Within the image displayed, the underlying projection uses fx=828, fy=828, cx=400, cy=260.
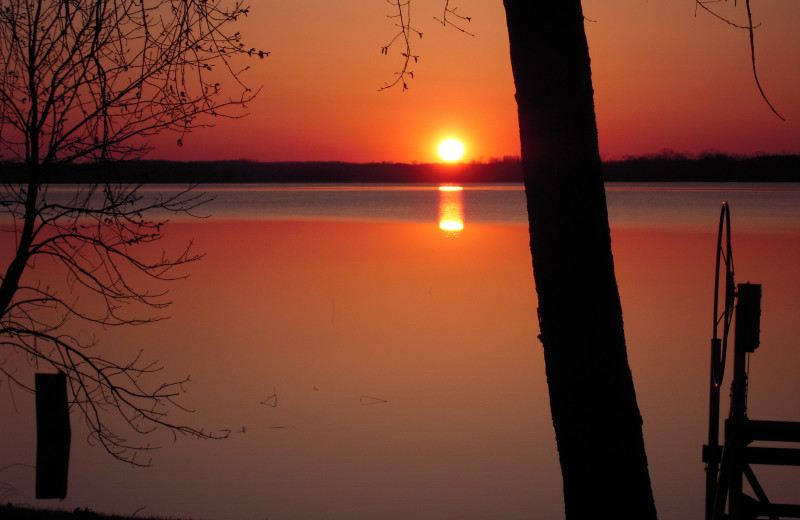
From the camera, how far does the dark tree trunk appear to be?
116 inches

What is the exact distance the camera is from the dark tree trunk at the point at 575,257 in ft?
9.65

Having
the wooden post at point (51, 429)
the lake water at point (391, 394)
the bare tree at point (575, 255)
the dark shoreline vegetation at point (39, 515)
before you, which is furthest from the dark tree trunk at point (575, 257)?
the lake water at point (391, 394)

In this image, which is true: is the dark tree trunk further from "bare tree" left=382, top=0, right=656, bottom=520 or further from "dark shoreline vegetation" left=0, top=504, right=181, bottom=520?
"dark shoreline vegetation" left=0, top=504, right=181, bottom=520

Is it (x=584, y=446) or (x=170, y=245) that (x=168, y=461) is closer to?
(x=584, y=446)

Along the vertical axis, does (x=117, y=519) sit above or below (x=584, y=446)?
below

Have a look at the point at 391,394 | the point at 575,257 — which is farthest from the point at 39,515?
the point at 391,394

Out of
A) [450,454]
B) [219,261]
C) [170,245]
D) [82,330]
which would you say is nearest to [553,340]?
[450,454]

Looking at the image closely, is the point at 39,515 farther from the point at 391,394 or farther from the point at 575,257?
the point at 391,394

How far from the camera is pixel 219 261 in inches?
966

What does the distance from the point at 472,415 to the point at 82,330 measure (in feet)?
23.6

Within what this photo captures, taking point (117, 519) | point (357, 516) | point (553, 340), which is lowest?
point (357, 516)

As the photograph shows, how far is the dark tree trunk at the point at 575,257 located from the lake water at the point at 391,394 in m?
4.58

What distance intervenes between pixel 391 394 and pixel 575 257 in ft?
27.1

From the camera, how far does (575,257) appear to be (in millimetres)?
2939
